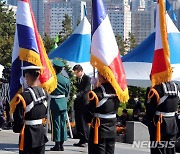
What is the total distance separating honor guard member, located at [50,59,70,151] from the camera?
34.3 feet

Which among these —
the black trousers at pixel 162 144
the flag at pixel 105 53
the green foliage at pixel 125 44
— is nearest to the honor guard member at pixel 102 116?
the flag at pixel 105 53

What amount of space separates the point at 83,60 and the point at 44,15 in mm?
117417

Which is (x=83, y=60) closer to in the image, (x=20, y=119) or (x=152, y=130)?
(x=152, y=130)

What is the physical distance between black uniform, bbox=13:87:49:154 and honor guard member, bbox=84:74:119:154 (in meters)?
0.83

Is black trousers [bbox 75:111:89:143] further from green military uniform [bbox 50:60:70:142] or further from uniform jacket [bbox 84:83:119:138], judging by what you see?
uniform jacket [bbox 84:83:119:138]

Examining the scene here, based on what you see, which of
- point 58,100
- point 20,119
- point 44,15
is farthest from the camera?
point 44,15

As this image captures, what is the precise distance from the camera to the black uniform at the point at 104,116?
7.32m

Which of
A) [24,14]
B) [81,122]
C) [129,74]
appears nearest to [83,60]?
[129,74]

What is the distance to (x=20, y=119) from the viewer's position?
662cm

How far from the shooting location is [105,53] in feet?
26.1

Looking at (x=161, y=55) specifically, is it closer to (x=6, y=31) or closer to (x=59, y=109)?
Answer: (x=59, y=109)

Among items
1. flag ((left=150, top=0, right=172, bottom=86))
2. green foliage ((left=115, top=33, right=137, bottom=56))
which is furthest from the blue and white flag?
green foliage ((left=115, top=33, right=137, bottom=56))

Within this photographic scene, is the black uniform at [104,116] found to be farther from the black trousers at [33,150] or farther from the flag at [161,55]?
the flag at [161,55]

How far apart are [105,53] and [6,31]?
1313 inches
